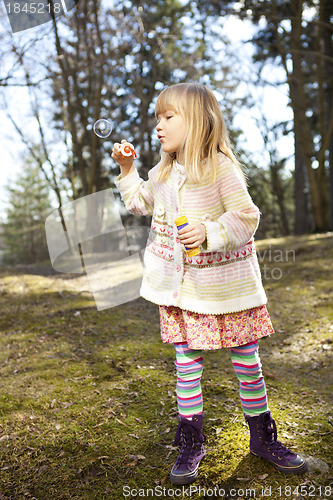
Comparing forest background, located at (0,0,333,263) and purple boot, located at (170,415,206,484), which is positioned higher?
forest background, located at (0,0,333,263)

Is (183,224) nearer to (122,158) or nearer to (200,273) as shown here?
(200,273)

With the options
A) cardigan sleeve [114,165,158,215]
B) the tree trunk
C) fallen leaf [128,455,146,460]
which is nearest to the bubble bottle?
cardigan sleeve [114,165,158,215]

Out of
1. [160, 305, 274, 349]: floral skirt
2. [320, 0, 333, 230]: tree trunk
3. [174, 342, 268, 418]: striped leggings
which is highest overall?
[320, 0, 333, 230]: tree trunk

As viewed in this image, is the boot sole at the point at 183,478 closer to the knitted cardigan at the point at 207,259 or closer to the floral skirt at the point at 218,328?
the floral skirt at the point at 218,328

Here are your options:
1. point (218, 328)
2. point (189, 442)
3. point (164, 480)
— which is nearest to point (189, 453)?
point (189, 442)

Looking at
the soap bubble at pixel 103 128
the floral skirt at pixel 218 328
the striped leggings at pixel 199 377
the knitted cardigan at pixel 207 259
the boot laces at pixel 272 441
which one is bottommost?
the boot laces at pixel 272 441

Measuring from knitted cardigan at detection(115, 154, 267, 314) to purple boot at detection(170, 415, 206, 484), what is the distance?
→ 23.7 inches

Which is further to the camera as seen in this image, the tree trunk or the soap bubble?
the tree trunk

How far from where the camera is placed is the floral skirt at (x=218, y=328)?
6.97 feet

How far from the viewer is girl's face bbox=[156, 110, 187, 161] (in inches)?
82.4

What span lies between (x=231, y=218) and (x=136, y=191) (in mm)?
663

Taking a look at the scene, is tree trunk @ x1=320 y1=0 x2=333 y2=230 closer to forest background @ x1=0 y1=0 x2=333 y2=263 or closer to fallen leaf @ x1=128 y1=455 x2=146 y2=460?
forest background @ x1=0 y1=0 x2=333 y2=263

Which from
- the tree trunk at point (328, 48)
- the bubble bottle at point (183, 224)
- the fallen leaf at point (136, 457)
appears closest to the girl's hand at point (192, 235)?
the bubble bottle at point (183, 224)

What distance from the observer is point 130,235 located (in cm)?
622
